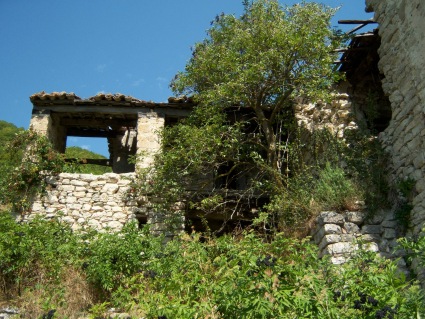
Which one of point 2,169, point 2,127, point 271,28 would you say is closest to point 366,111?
point 271,28

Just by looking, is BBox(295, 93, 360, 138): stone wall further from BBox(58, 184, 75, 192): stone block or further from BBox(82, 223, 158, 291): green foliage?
BBox(58, 184, 75, 192): stone block

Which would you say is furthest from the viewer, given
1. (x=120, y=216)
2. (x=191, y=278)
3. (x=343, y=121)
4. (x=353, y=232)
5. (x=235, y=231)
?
(x=120, y=216)

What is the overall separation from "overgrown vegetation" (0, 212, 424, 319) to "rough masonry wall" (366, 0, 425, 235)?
2.13 meters

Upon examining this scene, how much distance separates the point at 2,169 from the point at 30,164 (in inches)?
27.0

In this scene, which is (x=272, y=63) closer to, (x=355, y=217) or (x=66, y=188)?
(x=355, y=217)

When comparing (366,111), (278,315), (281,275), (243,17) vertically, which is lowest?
(278,315)

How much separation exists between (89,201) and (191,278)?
612cm

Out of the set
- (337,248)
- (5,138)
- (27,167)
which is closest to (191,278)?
(337,248)

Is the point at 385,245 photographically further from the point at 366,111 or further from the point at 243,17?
the point at 243,17

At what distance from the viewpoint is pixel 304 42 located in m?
10.0

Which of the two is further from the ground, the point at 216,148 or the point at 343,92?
the point at 343,92

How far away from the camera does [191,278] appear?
542cm

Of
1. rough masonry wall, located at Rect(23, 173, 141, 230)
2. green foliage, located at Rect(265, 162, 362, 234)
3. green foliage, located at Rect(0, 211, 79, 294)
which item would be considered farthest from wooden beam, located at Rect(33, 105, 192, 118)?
green foliage, located at Rect(0, 211, 79, 294)

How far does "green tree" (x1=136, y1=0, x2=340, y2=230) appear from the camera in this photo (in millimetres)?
10086
